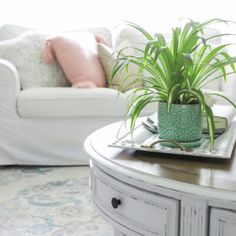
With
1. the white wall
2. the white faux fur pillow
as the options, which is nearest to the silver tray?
the white faux fur pillow

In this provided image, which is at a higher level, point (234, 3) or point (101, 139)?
point (234, 3)

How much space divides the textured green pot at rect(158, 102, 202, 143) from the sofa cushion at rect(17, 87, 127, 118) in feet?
4.35

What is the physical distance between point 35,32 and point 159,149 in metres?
1.97

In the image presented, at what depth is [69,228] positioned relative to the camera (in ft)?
5.95

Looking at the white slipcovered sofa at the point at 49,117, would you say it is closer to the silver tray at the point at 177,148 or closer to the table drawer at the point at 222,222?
the silver tray at the point at 177,148

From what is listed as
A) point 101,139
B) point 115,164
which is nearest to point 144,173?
point 115,164

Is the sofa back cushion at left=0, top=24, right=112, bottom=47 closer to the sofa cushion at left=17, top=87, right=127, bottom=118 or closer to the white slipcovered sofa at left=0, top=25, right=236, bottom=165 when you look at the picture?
the white slipcovered sofa at left=0, top=25, right=236, bottom=165

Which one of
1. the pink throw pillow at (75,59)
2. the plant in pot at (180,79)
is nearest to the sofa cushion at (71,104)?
the pink throw pillow at (75,59)

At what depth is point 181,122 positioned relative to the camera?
46.0 inches

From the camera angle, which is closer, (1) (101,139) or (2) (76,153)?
(1) (101,139)

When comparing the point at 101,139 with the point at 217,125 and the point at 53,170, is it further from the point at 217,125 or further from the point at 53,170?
the point at 53,170

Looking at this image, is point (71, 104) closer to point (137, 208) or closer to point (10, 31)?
point (10, 31)

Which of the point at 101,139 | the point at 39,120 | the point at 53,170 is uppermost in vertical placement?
the point at 101,139

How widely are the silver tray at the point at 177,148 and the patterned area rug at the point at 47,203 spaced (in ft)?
2.03
